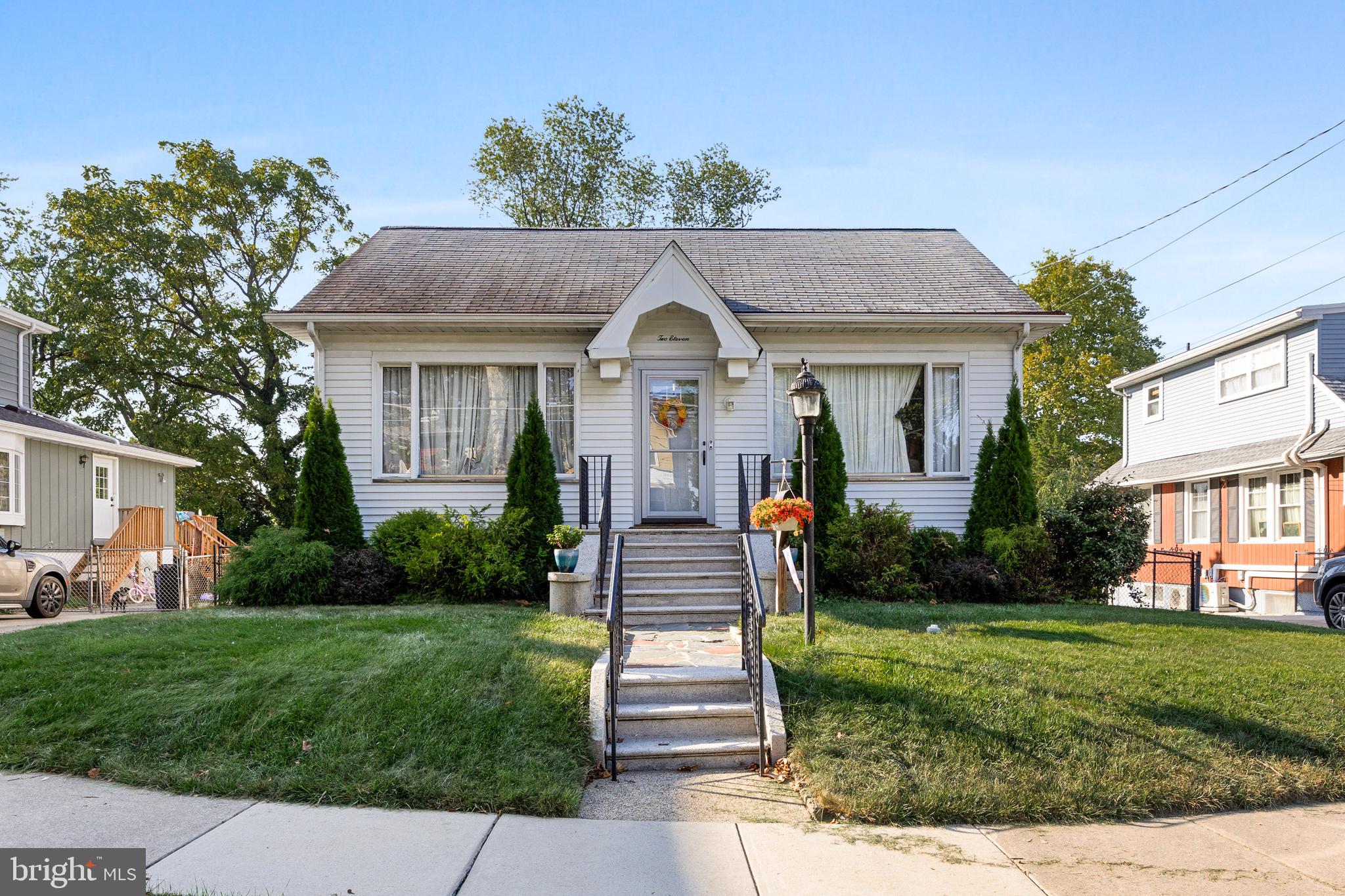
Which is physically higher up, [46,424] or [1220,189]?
[1220,189]

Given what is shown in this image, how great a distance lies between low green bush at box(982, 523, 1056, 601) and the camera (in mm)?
12227

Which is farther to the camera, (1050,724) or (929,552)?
(929,552)

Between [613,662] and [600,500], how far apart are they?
6729 mm

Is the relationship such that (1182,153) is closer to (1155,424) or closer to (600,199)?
(1155,424)

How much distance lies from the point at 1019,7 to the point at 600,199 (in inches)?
778

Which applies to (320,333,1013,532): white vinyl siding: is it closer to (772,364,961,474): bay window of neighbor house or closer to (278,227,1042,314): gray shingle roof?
(772,364,961,474): bay window of neighbor house

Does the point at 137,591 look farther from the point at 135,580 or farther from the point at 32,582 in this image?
the point at 32,582

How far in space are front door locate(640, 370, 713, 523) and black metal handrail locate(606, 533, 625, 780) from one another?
575cm

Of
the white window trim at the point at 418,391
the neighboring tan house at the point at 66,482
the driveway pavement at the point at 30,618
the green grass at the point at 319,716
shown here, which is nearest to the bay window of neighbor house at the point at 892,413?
the white window trim at the point at 418,391

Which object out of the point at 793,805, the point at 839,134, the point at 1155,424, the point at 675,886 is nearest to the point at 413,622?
the point at 793,805

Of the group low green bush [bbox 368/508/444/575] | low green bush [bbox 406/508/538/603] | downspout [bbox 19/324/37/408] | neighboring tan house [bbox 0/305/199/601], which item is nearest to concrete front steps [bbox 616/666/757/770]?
low green bush [bbox 406/508/538/603]

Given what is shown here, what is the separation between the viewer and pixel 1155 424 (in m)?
26.5

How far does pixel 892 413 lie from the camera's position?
1369 cm

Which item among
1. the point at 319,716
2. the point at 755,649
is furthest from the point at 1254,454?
the point at 319,716
